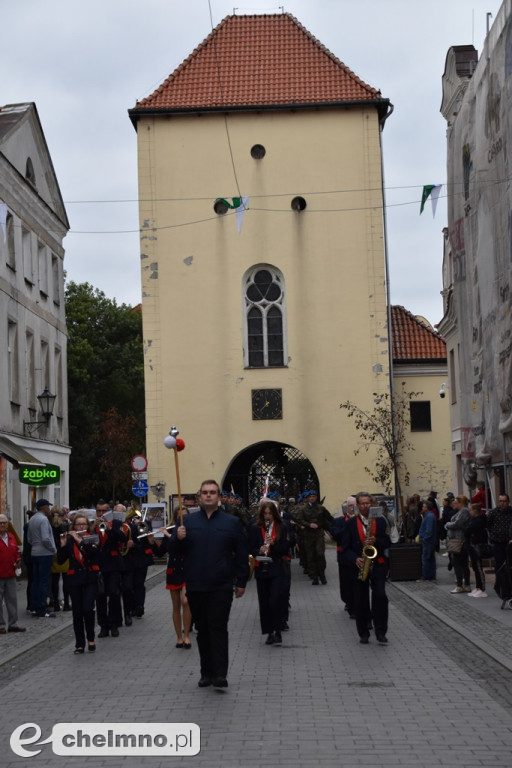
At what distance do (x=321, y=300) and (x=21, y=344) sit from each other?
44.1 feet

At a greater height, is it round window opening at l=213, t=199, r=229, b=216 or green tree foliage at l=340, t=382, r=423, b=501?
round window opening at l=213, t=199, r=229, b=216

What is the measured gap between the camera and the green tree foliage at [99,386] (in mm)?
61188

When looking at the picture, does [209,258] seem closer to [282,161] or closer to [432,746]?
[282,161]

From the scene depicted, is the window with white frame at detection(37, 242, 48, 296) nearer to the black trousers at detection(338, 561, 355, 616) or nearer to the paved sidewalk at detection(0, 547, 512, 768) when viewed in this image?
the black trousers at detection(338, 561, 355, 616)

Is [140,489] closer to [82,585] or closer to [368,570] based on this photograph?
[82,585]

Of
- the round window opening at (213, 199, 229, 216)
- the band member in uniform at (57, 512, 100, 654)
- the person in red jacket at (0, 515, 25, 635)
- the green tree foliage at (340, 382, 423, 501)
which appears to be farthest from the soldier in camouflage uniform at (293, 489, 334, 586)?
the round window opening at (213, 199, 229, 216)

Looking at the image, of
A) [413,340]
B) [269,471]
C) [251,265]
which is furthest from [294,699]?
[413,340]

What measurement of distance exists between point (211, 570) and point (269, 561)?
14.2ft

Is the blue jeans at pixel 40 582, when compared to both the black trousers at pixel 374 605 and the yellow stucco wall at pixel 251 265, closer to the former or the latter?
the black trousers at pixel 374 605

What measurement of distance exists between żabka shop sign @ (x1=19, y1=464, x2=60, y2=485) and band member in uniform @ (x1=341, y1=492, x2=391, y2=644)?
10.4 metres

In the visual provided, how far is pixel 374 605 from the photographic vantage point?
14.7 m

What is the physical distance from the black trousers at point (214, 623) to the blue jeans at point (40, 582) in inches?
370

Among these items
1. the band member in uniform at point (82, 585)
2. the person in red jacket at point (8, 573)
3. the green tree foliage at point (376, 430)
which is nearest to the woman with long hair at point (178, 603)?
the band member in uniform at point (82, 585)

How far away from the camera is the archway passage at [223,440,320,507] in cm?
4409
